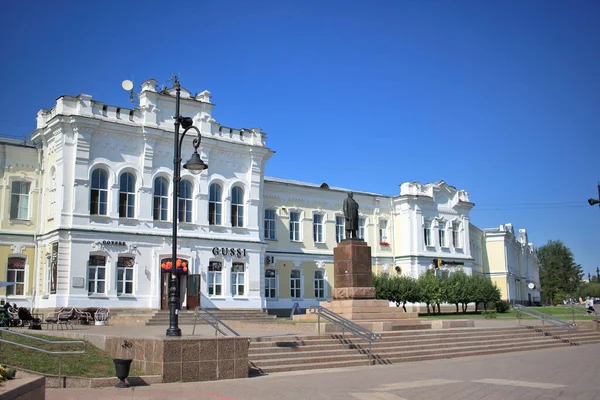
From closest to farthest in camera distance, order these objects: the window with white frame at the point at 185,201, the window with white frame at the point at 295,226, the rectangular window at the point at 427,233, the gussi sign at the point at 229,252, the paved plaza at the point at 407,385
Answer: the paved plaza at the point at 407,385
the window with white frame at the point at 185,201
the gussi sign at the point at 229,252
the window with white frame at the point at 295,226
the rectangular window at the point at 427,233

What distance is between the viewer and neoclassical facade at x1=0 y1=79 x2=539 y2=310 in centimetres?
3186

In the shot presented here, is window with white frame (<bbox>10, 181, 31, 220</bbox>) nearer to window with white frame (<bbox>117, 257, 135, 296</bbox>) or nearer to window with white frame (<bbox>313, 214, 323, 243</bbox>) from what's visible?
window with white frame (<bbox>117, 257, 135, 296</bbox>)

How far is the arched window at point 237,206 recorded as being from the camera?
37969 mm

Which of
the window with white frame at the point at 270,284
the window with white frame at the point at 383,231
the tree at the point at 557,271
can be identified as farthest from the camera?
the tree at the point at 557,271

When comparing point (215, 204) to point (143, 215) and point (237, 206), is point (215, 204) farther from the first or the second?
point (143, 215)

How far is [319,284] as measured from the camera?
45031mm

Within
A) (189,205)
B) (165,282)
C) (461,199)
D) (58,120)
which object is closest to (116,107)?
(58,120)

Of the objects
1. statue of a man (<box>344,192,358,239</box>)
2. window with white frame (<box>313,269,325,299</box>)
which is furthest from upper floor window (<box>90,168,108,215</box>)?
window with white frame (<box>313,269,325,299</box>)

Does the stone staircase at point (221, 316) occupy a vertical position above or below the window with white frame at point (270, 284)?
below

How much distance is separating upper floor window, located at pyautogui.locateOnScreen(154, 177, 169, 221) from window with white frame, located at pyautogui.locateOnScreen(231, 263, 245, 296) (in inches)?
211

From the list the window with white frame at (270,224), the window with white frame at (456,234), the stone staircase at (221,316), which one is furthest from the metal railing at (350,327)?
the window with white frame at (456,234)

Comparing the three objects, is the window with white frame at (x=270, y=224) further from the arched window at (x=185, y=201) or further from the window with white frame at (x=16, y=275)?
the window with white frame at (x=16, y=275)

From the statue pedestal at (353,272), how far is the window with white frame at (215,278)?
41.0ft

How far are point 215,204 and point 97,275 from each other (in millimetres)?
8340
